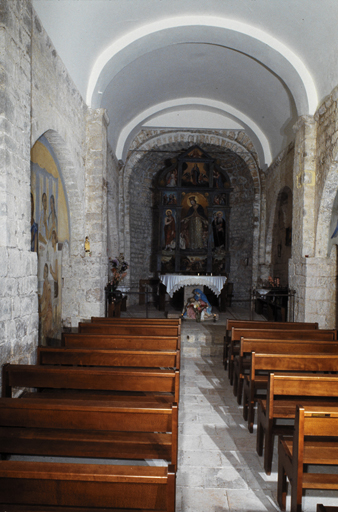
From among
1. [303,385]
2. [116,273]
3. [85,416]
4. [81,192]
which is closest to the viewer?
[85,416]

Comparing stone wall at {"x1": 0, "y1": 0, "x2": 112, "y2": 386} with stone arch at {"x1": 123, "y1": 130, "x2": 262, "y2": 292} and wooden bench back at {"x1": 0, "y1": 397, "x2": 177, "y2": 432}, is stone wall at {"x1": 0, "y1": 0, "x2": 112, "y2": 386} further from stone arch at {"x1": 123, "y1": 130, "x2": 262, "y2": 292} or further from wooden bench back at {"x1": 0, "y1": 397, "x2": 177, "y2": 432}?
stone arch at {"x1": 123, "y1": 130, "x2": 262, "y2": 292}

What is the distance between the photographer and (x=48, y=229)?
17.8 ft

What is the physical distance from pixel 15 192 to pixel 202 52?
6605 millimetres

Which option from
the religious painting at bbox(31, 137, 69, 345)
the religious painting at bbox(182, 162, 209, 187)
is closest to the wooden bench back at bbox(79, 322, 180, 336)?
the religious painting at bbox(31, 137, 69, 345)

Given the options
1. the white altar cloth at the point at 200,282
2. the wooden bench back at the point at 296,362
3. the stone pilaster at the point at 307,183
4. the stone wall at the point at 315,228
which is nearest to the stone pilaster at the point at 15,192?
the wooden bench back at the point at 296,362

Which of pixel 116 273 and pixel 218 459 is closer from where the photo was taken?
pixel 218 459

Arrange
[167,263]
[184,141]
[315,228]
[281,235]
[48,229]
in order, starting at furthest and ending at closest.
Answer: [167,263], [184,141], [281,235], [315,228], [48,229]

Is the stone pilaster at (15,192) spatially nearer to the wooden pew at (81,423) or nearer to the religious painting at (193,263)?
the wooden pew at (81,423)

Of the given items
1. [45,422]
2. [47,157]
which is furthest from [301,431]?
[47,157]

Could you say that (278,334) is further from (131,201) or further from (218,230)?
(131,201)

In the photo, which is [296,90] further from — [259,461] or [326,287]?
[259,461]

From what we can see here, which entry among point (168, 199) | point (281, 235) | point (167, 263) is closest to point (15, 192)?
point (281, 235)

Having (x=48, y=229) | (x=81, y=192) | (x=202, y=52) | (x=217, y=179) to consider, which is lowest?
(x=48, y=229)

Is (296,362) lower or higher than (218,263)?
lower
